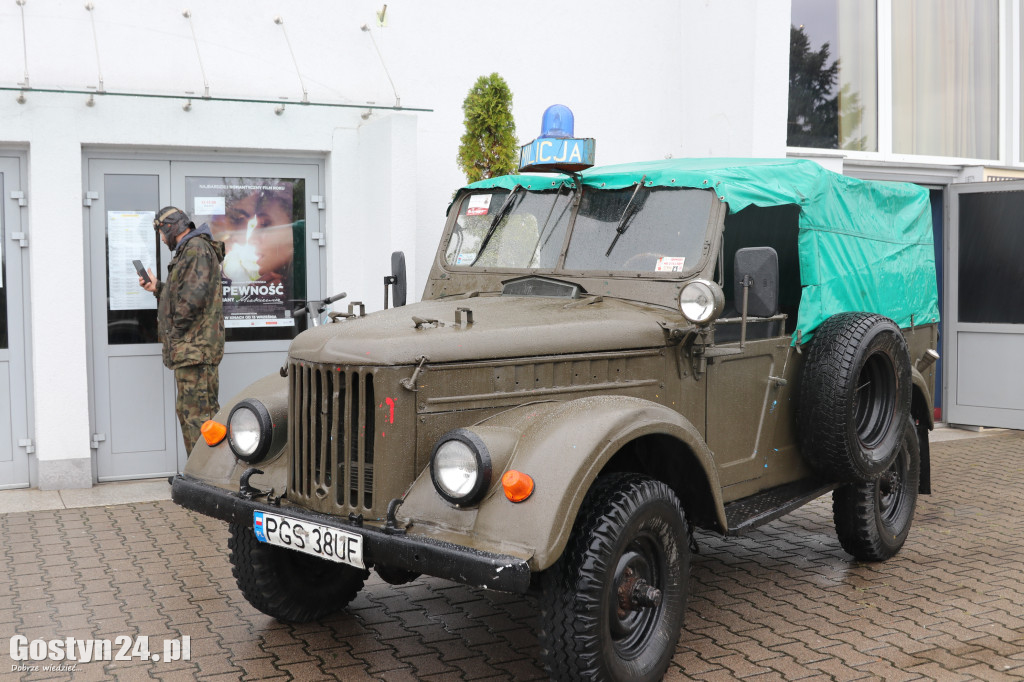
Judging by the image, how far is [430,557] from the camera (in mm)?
3322

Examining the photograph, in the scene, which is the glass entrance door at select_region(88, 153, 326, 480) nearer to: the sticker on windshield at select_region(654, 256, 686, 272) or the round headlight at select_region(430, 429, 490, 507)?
the sticker on windshield at select_region(654, 256, 686, 272)

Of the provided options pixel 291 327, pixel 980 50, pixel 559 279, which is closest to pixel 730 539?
pixel 559 279

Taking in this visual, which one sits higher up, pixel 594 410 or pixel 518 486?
pixel 594 410

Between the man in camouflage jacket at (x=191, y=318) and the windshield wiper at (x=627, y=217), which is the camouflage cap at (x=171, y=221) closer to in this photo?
the man in camouflage jacket at (x=191, y=318)

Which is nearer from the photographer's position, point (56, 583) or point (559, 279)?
point (559, 279)

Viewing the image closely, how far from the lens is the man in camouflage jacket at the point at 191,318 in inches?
272

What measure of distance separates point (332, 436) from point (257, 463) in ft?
1.95

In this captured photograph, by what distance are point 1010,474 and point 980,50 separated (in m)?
4.71

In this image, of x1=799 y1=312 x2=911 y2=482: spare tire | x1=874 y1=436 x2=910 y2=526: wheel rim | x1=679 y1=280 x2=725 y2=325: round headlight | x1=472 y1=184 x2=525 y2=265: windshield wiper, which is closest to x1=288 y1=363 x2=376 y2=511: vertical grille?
x1=679 y1=280 x2=725 y2=325: round headlight

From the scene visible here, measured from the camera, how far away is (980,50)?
10312mm

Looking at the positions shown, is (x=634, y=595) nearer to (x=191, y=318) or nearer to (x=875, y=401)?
(x=875, y=401)

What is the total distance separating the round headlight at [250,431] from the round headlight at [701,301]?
5.78 feet

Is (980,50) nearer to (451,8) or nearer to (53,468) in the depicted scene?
(451,8)

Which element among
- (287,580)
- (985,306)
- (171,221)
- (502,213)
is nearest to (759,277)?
(502,213)
